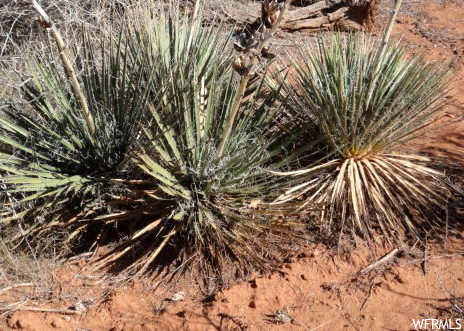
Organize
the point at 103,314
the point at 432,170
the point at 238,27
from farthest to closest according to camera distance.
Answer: the point at 238,27 → the point at 432,170 → the point at 103,314

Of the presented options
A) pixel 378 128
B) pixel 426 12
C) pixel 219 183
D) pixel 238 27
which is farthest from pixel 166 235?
pixel 426 12

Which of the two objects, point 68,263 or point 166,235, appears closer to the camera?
point 166,235

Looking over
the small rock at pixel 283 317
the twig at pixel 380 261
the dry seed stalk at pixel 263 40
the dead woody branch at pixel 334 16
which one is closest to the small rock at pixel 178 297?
the small rock at pixel 283 317

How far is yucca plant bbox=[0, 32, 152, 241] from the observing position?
3.66 metres

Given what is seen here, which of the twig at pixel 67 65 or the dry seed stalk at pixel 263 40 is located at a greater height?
the dry seed stalk at pixel 263 40

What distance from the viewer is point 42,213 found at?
3.76 metres

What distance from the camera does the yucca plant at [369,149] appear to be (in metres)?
3.87

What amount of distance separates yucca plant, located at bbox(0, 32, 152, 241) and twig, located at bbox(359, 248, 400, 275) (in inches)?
66.5

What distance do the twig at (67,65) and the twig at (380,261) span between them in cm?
199

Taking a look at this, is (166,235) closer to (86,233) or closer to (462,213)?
(86,233)

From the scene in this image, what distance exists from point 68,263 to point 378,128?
2358mm

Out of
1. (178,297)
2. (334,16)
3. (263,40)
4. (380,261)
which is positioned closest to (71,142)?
(178,297)

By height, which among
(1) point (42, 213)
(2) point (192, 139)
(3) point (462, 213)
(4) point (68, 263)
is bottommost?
(4) point (68, 263)

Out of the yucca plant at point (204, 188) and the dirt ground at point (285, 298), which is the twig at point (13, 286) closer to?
the dirt ground at point (285, 298)
